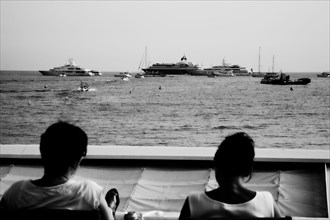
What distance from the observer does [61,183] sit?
2.02m

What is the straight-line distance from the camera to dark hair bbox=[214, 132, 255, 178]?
1.93 meters

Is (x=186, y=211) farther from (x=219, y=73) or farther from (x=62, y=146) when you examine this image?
(x=219, y=73)

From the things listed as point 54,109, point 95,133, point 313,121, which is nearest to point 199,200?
point 95,133

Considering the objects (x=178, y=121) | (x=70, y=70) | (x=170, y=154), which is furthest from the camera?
(x=70, y=70)

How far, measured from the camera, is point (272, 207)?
6.59 ft

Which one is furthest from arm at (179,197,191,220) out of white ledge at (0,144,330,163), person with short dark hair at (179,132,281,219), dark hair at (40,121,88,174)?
white ledge at (0,144,330,163)

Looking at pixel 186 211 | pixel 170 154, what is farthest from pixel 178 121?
pixel 186 211

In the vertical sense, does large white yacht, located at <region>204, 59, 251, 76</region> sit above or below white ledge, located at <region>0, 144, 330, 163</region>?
above

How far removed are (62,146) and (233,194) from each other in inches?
28.3

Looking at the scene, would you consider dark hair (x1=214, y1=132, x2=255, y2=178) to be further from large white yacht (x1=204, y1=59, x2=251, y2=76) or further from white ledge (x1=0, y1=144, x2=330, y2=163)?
large white yacht (x1=204, y1=59, x2=251, y2=76)

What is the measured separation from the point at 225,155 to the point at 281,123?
32.6 m

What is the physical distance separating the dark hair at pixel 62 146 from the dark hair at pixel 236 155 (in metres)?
0.56

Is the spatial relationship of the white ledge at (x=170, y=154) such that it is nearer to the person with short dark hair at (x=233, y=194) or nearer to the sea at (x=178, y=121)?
the person with short dark hair at (x=233, y=194)

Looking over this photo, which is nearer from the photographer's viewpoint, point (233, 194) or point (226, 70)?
point (233, 194)
